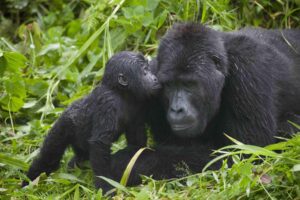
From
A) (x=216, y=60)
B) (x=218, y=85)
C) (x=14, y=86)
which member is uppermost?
(x=216, y=60)

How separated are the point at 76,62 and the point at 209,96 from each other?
8.96ft

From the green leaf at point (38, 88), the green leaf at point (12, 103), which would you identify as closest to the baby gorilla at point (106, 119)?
the green leaf at point (12, 103)

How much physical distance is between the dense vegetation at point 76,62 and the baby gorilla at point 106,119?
0.21m

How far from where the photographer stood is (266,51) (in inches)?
263

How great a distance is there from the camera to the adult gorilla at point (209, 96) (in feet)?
19.7

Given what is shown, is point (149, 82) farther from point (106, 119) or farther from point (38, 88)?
point (38, 88)

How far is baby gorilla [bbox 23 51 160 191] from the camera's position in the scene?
6.03 meters

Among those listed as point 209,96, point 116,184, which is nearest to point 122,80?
point 209,96

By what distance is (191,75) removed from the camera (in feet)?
19.6

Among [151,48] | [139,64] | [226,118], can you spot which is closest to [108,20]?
[151,48]

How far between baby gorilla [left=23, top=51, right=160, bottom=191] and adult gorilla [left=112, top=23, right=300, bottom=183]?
0.19 meters

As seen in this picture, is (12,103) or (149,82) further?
(12,103)

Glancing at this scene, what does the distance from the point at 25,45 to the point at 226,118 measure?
3605 millimetres

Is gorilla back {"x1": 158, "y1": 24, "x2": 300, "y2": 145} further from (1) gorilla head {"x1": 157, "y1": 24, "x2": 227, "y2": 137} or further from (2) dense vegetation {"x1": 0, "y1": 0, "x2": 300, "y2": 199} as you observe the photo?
(2) dense vegetation {"x1": 0, "y1": 0, "x2": 300, "y2": 199}
